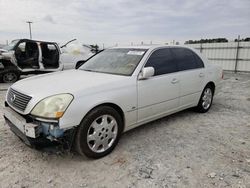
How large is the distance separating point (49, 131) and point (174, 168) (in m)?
1.57

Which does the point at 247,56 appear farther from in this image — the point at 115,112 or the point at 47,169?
the point at 47,169

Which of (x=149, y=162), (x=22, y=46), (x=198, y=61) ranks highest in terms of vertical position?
(x=22, y=46)

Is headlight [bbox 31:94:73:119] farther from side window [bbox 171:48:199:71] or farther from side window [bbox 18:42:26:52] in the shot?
side window [bbox 18:42:26:52]

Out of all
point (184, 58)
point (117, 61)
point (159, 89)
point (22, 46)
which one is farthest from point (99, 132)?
point (22, 46)

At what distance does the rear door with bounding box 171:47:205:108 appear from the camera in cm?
419

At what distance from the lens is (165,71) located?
384cm

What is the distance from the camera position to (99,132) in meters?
2.91

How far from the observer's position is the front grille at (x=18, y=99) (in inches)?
107

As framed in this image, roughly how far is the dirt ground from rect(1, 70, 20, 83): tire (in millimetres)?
5030

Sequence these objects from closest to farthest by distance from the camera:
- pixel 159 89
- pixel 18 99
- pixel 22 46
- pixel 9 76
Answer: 1. pixel 18 99
2. pixel 159 89
3. pixel 9 76
4. pixel 22 46

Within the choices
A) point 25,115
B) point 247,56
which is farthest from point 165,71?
point 247,56

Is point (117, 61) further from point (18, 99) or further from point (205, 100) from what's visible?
point (205, 100)

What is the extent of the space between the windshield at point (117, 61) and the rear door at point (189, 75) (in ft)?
2.99

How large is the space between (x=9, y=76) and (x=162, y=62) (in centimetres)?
695
